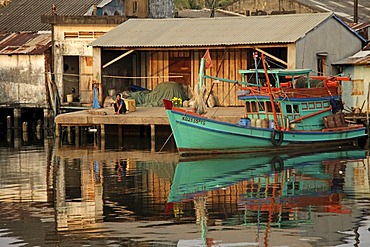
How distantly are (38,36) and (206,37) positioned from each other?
994 centimetres

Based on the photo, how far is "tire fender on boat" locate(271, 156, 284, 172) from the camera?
32.5 meters

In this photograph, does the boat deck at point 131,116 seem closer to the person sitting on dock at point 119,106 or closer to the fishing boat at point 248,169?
the person sitting on dock at point 119,106

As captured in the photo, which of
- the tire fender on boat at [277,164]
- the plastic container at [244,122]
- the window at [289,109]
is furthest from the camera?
the window at [289,109]

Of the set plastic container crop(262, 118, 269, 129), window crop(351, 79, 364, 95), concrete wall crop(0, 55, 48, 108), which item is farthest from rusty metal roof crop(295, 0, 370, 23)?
plastic container crop(262, 118, 269, 129)

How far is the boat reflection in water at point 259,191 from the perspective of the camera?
74.2 ft

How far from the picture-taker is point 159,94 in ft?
146

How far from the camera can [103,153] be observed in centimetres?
3859


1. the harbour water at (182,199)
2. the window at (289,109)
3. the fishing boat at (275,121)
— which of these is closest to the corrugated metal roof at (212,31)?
the fishing boat at (275,121)

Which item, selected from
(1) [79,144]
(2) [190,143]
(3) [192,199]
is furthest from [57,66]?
(3) [192,199]

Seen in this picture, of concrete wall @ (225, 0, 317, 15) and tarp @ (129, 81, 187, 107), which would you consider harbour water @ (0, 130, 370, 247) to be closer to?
tarp @ (129, 81, 187, 107)

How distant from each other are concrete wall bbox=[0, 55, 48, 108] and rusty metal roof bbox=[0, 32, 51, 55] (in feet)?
0.99

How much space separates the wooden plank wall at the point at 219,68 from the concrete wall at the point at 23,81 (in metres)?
4.77

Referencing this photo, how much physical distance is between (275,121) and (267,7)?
2634 centimetres

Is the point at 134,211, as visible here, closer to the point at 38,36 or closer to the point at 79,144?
the point at 79,144
